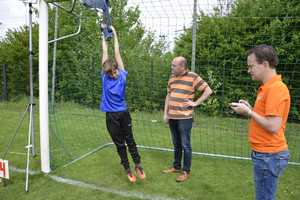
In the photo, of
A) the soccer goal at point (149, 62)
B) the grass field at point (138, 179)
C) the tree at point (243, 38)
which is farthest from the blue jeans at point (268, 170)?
the tree at point (243, 38)

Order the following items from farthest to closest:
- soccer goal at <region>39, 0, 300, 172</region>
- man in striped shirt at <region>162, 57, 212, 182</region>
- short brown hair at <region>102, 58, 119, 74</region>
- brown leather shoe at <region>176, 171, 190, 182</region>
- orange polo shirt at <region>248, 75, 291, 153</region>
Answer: soccer goal at <region>39, 0, 300, 172</region> < brown leather shoe at <region>176, 171, 190, 182</region> < man in striped shirt at <region>162, 57, 212, 182</region> < short brown hair at <region>102, 58, 119, 74</region> < orange polo shirt at <region>248, 75, 291, 153</region>

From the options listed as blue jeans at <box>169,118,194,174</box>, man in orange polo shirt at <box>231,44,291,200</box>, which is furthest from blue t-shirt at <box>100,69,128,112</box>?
man in orange polo shirt at <box>231,44,291,200</box>

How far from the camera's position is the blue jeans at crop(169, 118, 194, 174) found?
299 centimetres

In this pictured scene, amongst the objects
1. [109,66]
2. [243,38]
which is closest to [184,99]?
[109,66]

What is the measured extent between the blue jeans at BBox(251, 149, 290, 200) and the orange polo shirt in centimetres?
5

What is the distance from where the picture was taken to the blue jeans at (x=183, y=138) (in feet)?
9.80

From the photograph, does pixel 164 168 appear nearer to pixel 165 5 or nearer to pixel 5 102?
pixel 165 5

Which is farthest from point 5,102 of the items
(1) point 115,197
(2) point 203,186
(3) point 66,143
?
(2) point 203,186

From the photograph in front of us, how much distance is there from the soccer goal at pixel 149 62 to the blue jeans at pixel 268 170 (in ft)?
7.80

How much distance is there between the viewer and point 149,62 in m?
5.24

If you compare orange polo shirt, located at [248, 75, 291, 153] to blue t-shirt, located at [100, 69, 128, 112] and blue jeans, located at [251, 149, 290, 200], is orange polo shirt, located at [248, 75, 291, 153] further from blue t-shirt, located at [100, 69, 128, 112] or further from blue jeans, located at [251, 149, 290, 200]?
blue t-shirt, located at [100, 69, 128, 112]

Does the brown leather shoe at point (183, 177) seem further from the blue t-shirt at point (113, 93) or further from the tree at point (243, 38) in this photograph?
the tree at point (243, 38)

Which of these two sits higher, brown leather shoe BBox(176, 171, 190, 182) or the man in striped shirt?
the man in striped shirt

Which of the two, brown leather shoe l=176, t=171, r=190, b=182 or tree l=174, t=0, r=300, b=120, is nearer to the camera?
brown leather shoe l=176, t=171, r=190, b=182
